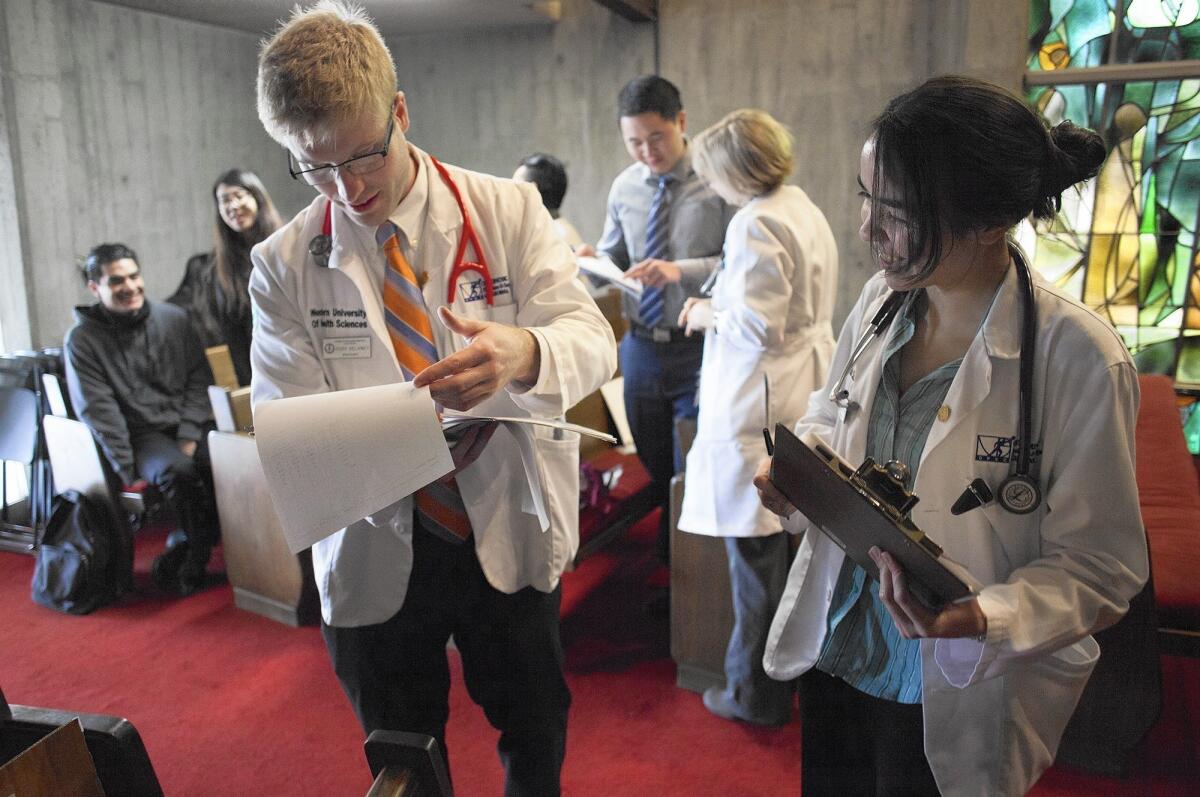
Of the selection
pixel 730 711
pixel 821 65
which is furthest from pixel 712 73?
pixel 730 711

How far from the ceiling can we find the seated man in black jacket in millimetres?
2090

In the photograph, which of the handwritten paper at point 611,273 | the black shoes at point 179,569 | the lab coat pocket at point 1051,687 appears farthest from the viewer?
the black shoes at point 179,569

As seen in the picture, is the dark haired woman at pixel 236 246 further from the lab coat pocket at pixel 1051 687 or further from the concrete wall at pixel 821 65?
the lab coat pocket at pixel 1051 687

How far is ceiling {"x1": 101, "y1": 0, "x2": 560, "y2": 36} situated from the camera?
5.32 m

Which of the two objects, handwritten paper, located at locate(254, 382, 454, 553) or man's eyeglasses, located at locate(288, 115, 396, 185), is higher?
man's eyeglasses, located at locate(288, 115, 396, 185)

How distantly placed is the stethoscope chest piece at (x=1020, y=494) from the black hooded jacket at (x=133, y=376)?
3718 mm

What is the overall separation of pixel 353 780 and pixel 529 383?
170cm

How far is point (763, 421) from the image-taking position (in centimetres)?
251

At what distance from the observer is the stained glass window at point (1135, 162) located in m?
4.30

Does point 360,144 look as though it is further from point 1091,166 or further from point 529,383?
point 1091,166

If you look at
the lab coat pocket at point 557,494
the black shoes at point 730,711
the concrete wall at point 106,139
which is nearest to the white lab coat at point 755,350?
the black shoes at point 730,711

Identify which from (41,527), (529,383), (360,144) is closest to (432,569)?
(529,383)

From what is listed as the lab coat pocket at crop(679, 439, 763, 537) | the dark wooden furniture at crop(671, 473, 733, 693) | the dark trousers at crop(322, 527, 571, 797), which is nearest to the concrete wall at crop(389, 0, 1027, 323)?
the lab coat pocket at crop(679, 439, 763, 537)

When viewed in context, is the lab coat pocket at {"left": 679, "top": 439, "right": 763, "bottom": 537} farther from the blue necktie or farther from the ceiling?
the ceiling
